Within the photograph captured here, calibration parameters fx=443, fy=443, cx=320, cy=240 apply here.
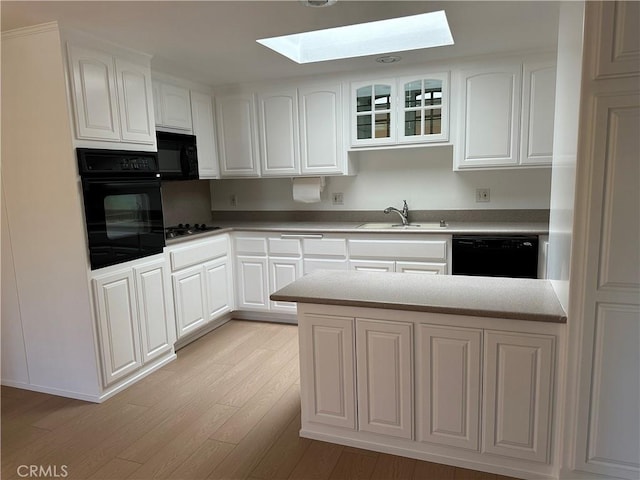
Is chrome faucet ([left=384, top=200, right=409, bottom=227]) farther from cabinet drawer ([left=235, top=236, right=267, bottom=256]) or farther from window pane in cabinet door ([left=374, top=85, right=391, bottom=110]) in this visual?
cabinet drawer ([left=235, top=236, right=267, bottom=256])

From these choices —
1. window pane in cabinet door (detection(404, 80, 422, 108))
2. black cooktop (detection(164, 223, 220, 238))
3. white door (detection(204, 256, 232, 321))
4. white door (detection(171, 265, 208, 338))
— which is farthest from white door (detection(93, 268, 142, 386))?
window pane in cabinet door (detection(404, 80, 422, 108))

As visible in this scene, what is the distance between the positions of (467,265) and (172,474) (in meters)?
2.40

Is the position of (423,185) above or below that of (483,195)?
above

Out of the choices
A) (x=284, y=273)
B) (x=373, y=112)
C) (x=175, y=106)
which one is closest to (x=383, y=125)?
(x=373, y=112)

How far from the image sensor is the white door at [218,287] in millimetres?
3760

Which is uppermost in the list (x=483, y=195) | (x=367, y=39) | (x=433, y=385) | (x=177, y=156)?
(x=367, y=39)

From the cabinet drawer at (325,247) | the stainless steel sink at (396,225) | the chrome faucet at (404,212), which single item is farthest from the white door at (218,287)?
the chrome faucet at (404,212)

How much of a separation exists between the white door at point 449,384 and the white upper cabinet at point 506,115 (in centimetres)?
199

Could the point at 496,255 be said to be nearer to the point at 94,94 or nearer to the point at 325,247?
the point at 325,247

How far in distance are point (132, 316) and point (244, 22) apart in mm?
1959

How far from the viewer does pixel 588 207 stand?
162 cm

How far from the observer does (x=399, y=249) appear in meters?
3.54

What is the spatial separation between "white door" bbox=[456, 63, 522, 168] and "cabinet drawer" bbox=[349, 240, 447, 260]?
709 millimetres

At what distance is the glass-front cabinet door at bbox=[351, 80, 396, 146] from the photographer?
3641mm
